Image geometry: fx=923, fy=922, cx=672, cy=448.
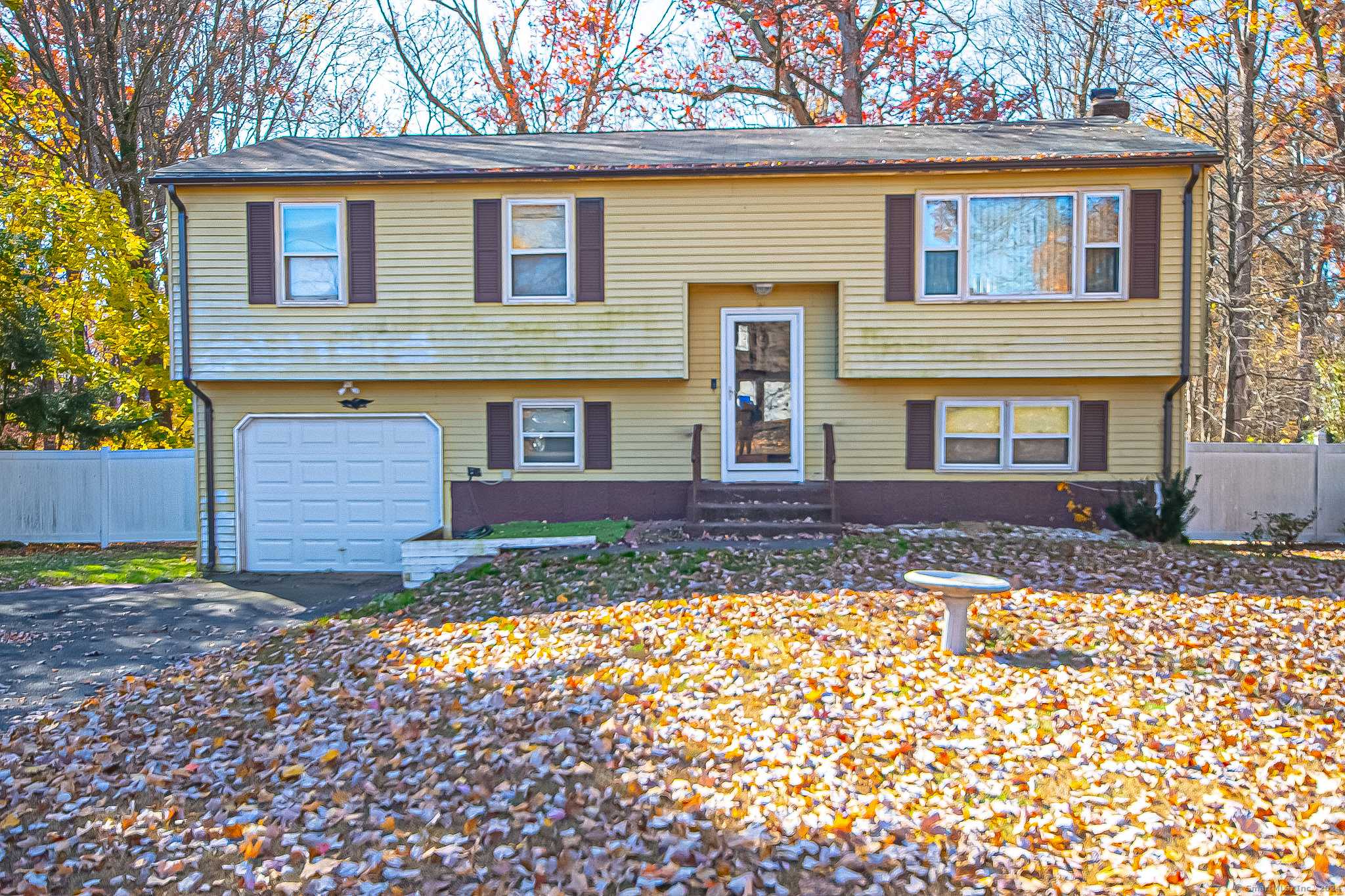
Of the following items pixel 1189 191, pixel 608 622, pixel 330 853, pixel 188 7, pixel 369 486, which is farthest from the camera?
pixel 188 7

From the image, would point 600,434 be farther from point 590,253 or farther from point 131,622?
point 131,622

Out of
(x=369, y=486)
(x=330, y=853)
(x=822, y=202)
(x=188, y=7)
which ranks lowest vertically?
(x=330, y=853)

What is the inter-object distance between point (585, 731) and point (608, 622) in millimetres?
2405

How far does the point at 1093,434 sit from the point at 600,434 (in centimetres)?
656

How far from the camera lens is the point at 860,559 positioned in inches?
384

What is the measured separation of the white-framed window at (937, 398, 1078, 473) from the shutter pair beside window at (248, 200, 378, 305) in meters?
7.90

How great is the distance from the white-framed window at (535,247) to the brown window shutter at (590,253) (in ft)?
0.67

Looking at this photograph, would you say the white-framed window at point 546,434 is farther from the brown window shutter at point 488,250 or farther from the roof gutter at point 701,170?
the roof gutter at point 701,170

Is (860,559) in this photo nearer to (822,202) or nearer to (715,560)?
(715,560)

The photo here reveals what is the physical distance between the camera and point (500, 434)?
12781mm

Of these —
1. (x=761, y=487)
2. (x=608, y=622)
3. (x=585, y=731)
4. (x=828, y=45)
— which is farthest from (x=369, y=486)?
(x=828, y=45)

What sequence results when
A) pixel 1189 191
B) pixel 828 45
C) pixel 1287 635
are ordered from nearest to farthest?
1. pixel 1287 635
2. pixel 1189 191
3. pixel 828 45

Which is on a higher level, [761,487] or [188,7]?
[188,7]

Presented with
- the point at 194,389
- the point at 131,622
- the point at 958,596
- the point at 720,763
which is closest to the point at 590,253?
the point at 194,389
